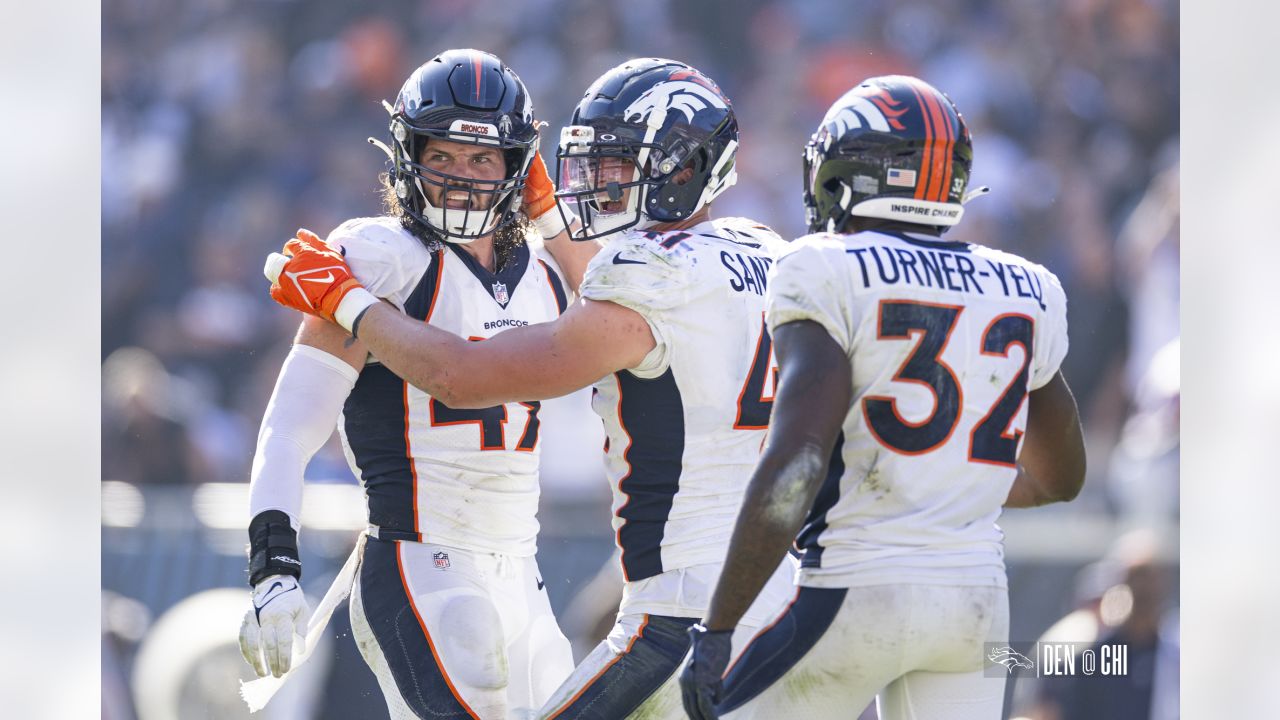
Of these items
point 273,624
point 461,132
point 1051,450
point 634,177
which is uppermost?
point 461,132

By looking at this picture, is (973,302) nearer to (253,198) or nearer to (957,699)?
(957,699)

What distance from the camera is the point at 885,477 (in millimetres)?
2459

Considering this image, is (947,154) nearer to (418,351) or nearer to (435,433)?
(418,351)

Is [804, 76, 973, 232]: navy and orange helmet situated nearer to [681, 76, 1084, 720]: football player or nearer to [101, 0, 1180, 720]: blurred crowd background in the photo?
[681, 76, 1084, 720]: football player

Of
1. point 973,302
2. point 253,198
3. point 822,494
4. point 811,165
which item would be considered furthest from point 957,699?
point 253,198

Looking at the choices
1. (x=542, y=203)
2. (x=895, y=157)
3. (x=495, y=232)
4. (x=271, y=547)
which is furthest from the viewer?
(x=542, y=203)

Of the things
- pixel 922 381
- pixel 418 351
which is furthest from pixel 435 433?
pixel 922 381

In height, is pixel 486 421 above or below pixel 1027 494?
above

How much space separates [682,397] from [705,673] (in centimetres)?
82

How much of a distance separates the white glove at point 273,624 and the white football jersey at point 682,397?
73cm

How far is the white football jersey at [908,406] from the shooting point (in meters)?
2.43

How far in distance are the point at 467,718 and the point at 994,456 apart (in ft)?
4.35

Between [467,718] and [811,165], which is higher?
[811,165]

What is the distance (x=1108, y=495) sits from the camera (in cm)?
581
